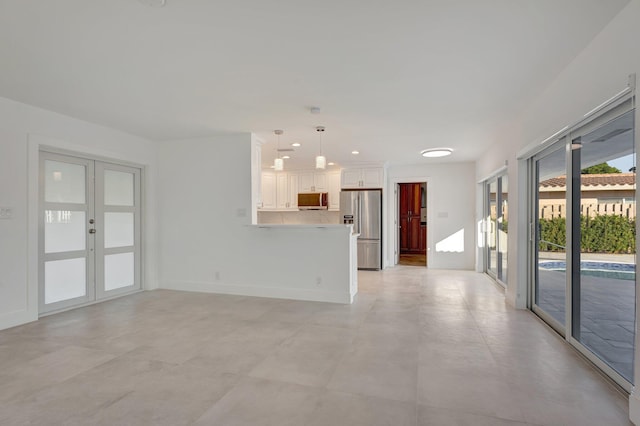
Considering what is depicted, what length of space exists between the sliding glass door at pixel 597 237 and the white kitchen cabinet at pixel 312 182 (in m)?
5.19

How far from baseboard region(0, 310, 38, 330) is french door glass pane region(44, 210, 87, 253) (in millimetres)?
737

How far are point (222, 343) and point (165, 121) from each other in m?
2.96

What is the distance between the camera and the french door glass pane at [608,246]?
2.25 meters

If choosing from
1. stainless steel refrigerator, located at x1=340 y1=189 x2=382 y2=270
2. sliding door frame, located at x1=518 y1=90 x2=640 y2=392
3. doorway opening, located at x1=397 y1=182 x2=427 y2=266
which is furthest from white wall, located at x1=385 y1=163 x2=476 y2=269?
sliding door frame, located at x1=518 y1=90 x2=640 y2=392

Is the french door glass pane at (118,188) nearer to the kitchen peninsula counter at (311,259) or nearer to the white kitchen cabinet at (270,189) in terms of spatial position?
the kitchen peninsula counter at (311,259)

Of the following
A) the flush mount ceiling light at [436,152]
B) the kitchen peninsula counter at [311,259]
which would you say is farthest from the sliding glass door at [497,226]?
the kitchen peninsula counter at [311,259]

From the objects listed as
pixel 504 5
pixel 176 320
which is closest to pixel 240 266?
pixel 176 320

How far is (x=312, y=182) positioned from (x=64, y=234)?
510 cm

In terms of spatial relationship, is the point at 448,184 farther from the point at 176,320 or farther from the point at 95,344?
the point at 95,344

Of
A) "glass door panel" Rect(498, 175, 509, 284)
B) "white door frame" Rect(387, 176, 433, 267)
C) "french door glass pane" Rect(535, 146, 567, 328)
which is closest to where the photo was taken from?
"french door glass pane" Rect(535, 146, 567, 328)

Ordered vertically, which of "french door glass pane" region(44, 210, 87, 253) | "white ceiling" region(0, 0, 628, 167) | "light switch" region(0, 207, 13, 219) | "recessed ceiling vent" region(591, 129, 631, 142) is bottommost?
"french door glass pane" region(44, 210, 87, 253)

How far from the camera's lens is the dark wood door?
34.6 feet

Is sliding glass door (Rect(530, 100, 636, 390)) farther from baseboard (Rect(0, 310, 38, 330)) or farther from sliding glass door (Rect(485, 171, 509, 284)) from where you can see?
baseboard (Rect(0, 310, 38, 330))

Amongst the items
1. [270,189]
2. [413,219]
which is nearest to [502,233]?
[413,219]
